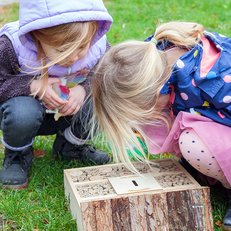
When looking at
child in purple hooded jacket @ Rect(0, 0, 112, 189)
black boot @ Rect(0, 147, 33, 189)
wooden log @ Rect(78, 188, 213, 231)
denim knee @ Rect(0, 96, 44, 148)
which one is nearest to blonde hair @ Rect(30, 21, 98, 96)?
child in purple hooded jacket @ Rect(0, 0, 112, 189)

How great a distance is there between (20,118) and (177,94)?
0.68m

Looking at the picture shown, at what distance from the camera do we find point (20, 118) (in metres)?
2.58

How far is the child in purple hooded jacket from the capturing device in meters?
2.35

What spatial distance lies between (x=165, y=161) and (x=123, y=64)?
0.49 metres

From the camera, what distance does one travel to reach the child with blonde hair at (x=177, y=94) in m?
2.25

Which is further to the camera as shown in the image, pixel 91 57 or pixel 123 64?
pixel 91 57

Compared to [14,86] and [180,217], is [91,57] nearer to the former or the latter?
[14,86]

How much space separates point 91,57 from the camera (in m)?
2.71

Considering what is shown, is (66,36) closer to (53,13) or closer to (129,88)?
(53,13)

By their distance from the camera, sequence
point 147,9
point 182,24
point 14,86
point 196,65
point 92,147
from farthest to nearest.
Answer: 1. point 147,9
2. point 92,147
3. point 14,86
4. point 182,24
5. point 196,65

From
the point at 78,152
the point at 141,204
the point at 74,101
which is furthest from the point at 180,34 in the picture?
the point at 78,152

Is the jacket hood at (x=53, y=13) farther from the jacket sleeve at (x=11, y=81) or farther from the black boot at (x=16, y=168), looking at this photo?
the black boot at (x=16, y=168)

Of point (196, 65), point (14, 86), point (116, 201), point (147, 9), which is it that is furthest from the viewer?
point (147, 9)

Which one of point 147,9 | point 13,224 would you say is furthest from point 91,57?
point 147,9
